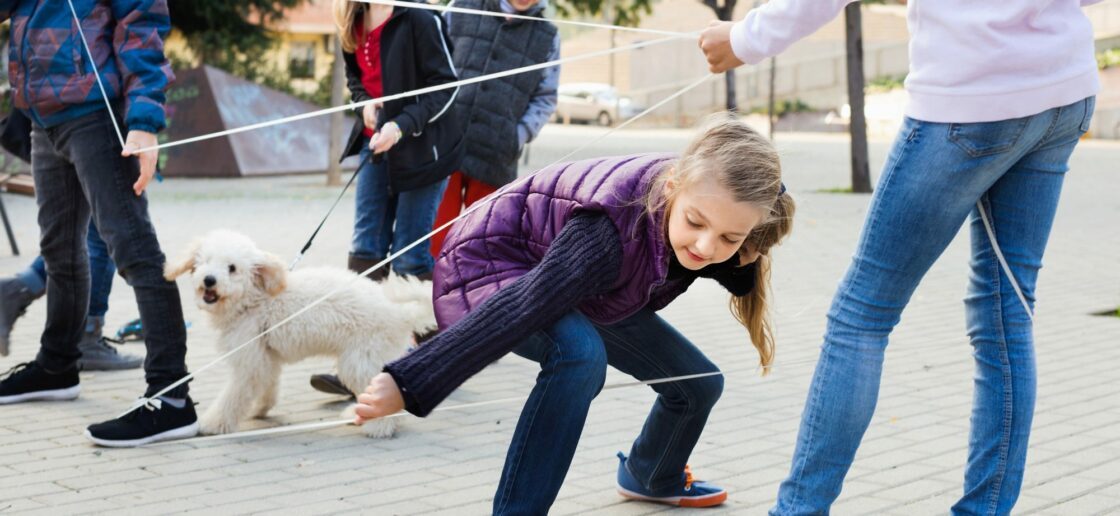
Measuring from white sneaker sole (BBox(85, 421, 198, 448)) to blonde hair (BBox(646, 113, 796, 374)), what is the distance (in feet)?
7.02

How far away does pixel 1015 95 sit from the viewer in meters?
2.82

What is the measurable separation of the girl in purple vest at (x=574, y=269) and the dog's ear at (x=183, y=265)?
1441 mm

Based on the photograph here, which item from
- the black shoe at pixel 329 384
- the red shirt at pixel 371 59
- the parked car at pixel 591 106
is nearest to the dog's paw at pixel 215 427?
the black shoe at pixel 329 384

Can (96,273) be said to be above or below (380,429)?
above

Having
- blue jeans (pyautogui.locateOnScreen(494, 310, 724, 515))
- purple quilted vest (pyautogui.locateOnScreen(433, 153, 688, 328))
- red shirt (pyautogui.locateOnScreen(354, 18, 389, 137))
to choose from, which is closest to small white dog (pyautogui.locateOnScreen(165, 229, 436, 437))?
red shirt (pyautogui.locateOnScreen(354, 18, 389, 137))

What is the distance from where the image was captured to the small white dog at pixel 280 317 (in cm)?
448

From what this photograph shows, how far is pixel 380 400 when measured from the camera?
2.70m

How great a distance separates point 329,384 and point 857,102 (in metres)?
11.8

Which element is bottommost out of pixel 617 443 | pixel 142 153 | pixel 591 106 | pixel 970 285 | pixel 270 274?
pixel 591 106

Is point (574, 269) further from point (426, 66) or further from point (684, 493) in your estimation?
point (426, 66)

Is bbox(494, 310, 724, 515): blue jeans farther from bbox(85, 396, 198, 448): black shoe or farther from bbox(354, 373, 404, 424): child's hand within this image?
bbox(85, 396, 198, 448): black shoe

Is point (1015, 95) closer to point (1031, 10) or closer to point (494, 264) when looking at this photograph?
point (1031, 10)

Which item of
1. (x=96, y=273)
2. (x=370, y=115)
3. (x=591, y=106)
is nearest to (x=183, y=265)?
(x=370, y=115)

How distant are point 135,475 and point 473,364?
165 cm
